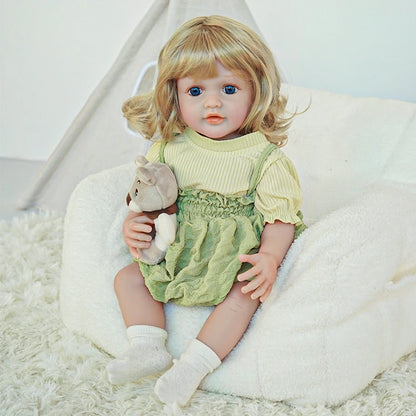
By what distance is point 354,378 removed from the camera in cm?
111

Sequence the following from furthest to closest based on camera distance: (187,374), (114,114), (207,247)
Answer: (114,114) < (207,247) < (187,374)

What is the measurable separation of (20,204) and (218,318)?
1.22 metres

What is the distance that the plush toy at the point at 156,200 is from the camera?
118cm

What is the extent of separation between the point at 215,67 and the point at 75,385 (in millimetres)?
609

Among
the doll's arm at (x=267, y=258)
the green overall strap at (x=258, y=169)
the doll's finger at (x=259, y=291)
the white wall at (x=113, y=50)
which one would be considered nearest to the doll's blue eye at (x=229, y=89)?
the green overall strap at (x=258, y=169)

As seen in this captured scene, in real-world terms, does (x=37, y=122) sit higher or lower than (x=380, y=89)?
lower

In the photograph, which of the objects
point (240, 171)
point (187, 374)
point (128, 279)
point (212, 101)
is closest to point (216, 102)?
point (212, 101)

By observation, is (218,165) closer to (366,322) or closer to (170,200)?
(170,200)

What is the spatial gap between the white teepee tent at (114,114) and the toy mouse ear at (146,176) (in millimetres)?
647

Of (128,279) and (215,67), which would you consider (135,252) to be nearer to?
(128,279)

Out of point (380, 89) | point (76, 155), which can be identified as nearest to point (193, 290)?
point (76, 155)

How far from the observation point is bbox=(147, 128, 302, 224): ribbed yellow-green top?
1.17m

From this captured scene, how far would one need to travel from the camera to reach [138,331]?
1155 millimetres

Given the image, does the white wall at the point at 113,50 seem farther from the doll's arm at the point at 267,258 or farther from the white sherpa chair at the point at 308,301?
the doll's arm at the point at 267,258
